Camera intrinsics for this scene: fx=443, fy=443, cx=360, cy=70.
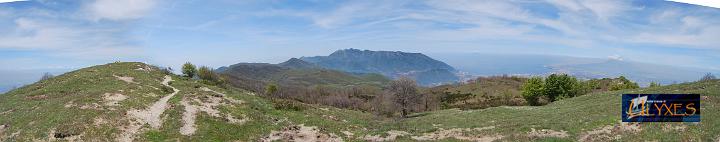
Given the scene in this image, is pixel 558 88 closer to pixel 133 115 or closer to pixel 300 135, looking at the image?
pixel 300 135

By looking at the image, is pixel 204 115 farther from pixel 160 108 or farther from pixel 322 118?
pixel 322 118

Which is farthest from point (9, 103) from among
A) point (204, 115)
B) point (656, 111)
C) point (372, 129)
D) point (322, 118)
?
point (656, 111)

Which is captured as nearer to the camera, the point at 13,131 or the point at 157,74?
the point at 13,131

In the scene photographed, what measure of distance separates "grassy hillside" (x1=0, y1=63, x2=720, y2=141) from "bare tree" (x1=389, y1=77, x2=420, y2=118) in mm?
15514

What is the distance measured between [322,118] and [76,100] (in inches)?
801

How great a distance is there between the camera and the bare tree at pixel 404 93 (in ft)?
196

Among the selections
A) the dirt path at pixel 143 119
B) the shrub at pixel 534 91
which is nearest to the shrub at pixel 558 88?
the shrub at pixel 534 91

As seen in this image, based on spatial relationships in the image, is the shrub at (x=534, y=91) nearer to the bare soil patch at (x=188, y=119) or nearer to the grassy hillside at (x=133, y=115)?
the grassy hillside at (x=133, y=115)

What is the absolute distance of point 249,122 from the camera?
35969 mm

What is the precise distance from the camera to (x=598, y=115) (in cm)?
3067

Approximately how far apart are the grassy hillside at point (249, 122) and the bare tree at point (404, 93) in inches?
611

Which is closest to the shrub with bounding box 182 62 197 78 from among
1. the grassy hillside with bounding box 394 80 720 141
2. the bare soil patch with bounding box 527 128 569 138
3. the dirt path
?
the dirt path

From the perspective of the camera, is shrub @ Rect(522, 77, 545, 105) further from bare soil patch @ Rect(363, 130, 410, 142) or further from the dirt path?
the dirt path

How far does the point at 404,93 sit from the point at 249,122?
2799 centimetres
